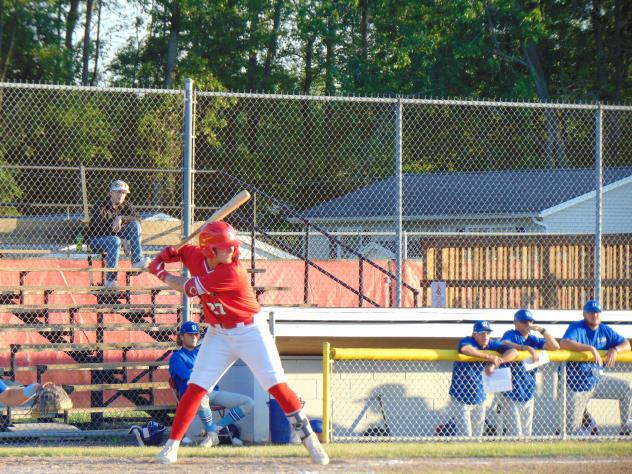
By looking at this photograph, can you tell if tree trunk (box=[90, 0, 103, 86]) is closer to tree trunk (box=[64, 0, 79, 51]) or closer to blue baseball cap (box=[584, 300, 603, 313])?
tree trunk (box=[64, 0, 79, 51])

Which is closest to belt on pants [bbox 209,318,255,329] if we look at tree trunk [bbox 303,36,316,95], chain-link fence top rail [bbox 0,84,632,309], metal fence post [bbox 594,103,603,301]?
metal fence post [bbox 594,103,603,301]

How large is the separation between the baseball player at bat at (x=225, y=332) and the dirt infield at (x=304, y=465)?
24cm

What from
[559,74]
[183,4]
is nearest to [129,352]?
[183,4]

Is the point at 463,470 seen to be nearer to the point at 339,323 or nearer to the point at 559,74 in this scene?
the point at 339,323

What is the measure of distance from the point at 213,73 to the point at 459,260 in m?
20.7

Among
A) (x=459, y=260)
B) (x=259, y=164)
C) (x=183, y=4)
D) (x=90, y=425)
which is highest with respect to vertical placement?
(x=183, y=4)

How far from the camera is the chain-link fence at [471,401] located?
1183 cm

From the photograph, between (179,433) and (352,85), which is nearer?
(179,433)

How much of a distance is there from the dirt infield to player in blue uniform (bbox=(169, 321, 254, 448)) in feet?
4.39

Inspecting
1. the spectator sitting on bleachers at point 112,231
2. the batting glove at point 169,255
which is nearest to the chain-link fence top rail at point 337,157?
the spectator sitting on bleachers at point 112,231

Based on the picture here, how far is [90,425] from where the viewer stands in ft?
43.5

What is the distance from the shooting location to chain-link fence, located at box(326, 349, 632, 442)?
466 inches

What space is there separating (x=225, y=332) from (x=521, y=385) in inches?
156

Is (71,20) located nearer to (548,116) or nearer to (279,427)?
(548,116)
